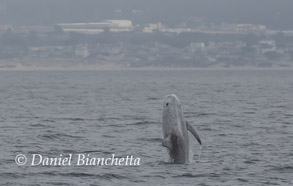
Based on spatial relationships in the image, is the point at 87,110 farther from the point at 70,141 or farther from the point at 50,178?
the point at 50,178

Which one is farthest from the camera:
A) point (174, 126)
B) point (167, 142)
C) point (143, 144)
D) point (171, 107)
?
point (143, 144)

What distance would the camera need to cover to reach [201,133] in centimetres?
4203

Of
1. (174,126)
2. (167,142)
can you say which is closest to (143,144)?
(174,126)

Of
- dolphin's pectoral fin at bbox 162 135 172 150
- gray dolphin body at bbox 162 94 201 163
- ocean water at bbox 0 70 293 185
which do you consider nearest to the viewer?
dolphin's pectoral fin at bbox 162 135 172 150

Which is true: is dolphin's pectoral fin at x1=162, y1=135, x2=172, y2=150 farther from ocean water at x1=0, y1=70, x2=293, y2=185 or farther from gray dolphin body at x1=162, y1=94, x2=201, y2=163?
ocean water at x1=0, y1=70, x2=293, y2=185

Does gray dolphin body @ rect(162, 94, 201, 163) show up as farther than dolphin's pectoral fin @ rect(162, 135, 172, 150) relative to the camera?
Yes

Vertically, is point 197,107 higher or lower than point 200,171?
higher

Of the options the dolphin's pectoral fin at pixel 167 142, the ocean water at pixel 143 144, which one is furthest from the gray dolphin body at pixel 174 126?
the ocean water at pixel 143 144

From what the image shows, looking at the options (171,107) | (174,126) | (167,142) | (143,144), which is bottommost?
(167,142)

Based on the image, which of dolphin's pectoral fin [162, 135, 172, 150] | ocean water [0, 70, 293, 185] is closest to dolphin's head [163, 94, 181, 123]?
dolphin's pectoral fin [162, 135, 172, 150]

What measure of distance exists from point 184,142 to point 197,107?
37.3 meters

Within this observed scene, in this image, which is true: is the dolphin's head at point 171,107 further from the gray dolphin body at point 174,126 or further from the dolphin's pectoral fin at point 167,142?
the dolphin's pectoral fin at point 167,142

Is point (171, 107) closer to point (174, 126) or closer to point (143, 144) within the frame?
point (174, 126)

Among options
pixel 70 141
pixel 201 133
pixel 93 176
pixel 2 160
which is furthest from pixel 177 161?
pixel 201 133
